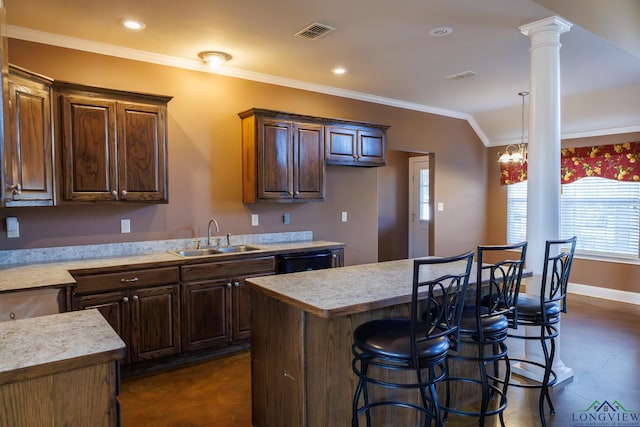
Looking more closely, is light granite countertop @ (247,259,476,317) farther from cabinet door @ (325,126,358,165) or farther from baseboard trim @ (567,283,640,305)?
baseboard trim @ (567,283,640,305)

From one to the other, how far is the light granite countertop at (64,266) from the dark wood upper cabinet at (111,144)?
497 mm

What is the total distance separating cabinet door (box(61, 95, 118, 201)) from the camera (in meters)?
3.09

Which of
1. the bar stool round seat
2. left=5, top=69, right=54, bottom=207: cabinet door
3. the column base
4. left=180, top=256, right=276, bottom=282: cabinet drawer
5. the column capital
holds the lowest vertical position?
the column base

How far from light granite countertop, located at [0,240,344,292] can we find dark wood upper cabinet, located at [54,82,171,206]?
0.50 meters

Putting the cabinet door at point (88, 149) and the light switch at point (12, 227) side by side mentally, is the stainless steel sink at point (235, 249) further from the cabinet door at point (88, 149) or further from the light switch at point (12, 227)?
the light switch at point (12, 227)

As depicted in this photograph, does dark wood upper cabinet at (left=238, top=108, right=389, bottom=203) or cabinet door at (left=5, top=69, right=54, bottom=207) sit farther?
dark wood upper cabinet at (left=238, top=108, right=389, bottom=203)

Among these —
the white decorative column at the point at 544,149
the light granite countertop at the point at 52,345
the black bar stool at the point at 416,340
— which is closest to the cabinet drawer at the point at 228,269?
the light granite countertop at the point at 52,345

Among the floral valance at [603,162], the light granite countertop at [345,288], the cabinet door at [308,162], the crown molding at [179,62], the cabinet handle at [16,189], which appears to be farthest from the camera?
the floral valance at [603,162]

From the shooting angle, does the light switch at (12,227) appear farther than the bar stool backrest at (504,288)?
Yes

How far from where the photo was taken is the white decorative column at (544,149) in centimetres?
307

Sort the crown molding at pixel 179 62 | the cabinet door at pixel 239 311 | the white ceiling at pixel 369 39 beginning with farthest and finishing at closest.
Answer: the cabinet door at pixel 239 311 → the crown molding at pixel 179 62 → the white ceiling at pixel 369 39

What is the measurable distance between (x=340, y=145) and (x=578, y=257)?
4069 millimetres

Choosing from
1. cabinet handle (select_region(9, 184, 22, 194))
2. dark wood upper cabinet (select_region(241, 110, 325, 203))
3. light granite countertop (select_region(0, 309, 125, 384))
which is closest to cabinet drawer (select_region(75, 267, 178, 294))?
cabinet handle (select_region(9, 184, 22, 194))

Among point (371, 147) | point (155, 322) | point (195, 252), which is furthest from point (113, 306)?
point (371, 147)
